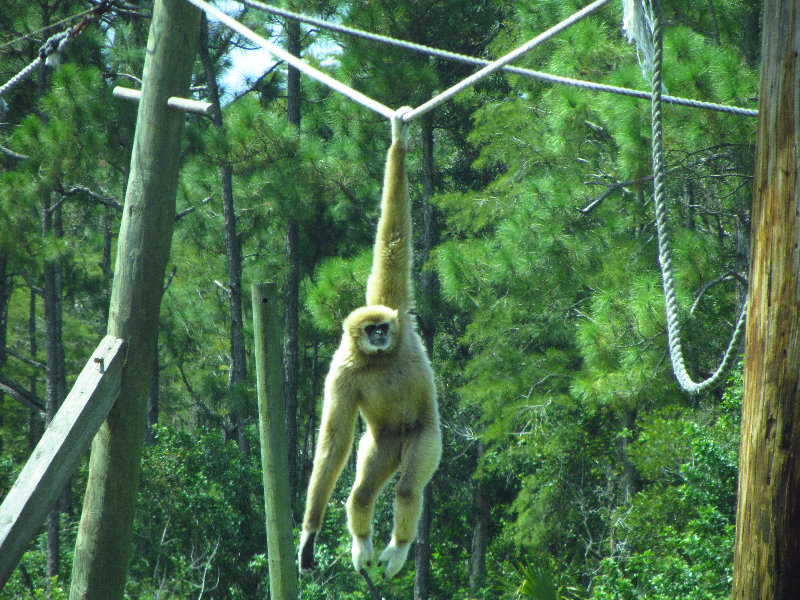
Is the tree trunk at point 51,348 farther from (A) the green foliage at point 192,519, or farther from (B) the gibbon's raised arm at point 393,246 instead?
(B) the gibbon's raised arm at point 393,246

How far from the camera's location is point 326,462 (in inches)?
145

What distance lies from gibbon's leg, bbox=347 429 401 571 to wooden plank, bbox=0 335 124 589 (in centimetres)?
119

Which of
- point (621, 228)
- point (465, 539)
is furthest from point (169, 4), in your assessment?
point (465, 539)

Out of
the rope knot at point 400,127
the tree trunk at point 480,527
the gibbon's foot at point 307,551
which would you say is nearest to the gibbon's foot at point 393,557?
the gibbon's foot at point 307,551

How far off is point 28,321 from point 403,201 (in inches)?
Result: 926

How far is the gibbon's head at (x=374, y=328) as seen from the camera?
3.66 meters

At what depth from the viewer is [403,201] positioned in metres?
3.80

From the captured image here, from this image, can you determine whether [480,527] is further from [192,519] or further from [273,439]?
[273,439]

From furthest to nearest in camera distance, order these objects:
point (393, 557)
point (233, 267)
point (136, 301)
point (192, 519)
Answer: point (233, 267) → point (192, 519) → point (393, 557) → point (136, 301)

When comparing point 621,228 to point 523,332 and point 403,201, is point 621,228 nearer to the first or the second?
point 523,332

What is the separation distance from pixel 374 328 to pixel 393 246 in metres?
0.42

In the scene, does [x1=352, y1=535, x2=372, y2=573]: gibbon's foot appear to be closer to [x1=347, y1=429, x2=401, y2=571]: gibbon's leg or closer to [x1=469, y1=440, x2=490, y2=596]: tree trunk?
[x1=347, y1=429, x2=401, y2=571]: gibbon's leg

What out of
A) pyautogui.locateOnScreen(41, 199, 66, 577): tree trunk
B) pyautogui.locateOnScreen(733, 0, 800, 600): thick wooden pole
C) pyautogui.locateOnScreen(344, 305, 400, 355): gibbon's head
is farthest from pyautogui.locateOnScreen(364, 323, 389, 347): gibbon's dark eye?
pyautogui.locateOnScreen(41, 199, 66, 577): tree trunk

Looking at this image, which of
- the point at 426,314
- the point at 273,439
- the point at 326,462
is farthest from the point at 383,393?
the point at 426,314
